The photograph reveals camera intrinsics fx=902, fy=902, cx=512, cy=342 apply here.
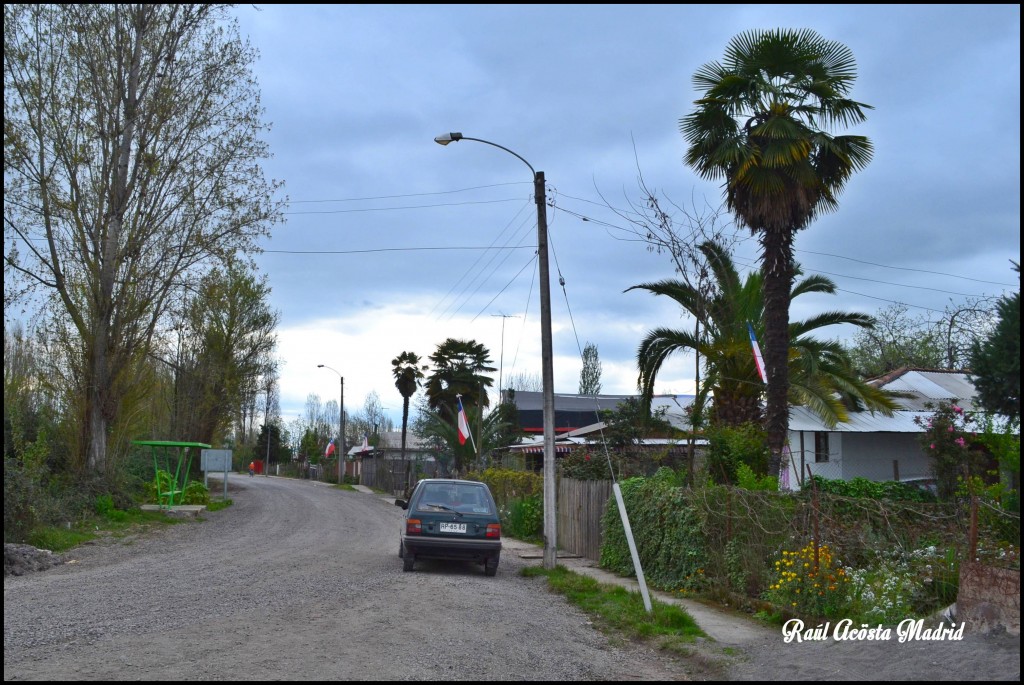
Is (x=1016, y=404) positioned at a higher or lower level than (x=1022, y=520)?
higher

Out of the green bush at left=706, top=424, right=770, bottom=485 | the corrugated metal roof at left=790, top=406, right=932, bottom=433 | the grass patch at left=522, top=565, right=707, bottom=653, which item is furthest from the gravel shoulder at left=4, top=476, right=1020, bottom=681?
the corrugated metal roof at left=790, top=406, right=932, bottom=433

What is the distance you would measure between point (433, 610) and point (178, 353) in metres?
37.8

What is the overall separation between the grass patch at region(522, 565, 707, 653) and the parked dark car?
136 centimetres

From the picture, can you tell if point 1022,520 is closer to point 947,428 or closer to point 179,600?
point 179,600

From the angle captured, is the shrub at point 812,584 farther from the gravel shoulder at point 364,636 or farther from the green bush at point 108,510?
the green bush at point 108,510

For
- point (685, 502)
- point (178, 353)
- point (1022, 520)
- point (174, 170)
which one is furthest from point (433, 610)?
point (178, 353)

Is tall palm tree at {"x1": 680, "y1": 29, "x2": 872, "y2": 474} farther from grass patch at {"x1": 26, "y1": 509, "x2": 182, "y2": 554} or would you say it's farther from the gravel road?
grass patch at {"x1": 26, "y1": 509, "x2": 182, "y2": 554}

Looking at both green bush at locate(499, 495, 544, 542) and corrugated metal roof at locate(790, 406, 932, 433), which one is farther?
corrugated metal roof at locate(790, 406, 932, 433)

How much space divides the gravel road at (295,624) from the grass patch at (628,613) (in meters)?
0.29

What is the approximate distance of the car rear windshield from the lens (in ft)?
51.2

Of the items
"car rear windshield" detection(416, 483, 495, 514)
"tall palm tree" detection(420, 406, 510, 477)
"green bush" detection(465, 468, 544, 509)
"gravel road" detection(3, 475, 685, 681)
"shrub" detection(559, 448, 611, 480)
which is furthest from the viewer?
"tall palm tree" detection(420, 406, 510, 477)

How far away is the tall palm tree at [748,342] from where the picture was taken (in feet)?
71.6

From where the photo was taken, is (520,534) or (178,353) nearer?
(520,534)

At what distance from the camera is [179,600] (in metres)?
11.1
